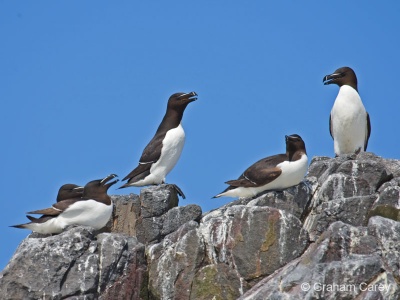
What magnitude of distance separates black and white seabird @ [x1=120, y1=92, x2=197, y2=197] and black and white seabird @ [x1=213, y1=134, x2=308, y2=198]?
1369 mm

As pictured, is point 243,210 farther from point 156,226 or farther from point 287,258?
point 156,226

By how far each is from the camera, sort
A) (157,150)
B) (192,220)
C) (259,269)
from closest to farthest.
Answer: (259,269)
(192,220)
(157,150)

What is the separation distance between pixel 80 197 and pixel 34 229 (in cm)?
100

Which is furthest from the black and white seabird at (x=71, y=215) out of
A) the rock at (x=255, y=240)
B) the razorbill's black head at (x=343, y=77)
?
the razorbill's black head at (x=343, y=77)

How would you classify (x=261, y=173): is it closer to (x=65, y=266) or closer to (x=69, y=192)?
(x=69, y=192)

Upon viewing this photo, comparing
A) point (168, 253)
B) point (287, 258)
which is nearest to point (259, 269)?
point (287, 258)

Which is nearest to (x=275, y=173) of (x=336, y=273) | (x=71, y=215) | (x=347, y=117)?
(x=71, y=215)

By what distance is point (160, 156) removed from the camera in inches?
644

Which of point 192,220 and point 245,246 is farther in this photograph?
point 192,220

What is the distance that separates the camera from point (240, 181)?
1523 cm

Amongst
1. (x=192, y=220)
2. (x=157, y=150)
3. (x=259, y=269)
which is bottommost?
(x=259, y=269)

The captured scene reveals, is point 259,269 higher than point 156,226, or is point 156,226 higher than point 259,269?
point 156,226

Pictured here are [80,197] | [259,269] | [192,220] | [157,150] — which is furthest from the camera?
[157,150]

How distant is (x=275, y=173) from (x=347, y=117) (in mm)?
3030
